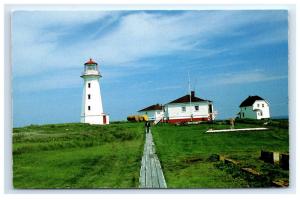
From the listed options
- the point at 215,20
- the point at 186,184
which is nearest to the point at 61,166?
the point at 186,184

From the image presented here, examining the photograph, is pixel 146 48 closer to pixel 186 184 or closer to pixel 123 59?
pixel 123 59

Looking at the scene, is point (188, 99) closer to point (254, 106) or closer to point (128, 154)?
point (254, 106)

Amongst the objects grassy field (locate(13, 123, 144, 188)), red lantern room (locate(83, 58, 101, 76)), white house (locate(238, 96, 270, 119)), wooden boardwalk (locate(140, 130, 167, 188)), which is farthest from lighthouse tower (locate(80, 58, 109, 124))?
white house (locate(238, 96, 270, 119))

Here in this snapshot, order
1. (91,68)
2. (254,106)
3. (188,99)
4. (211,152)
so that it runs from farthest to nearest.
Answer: (188,99), (211,152), (254,106), (91,68)

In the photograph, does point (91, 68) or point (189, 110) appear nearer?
point (91, 68)

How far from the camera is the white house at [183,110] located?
541 inches

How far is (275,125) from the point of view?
13367 millimetres

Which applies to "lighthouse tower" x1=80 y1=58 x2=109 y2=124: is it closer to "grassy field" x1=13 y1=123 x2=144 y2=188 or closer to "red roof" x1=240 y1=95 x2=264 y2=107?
"grassy field" x1=13 y1=123 x2=144 y2=188

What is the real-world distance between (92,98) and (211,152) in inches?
116

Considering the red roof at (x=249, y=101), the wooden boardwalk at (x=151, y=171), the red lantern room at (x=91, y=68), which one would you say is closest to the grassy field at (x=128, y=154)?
the wooden boardwalk at (x=151, y=171)

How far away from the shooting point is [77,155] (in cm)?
1355

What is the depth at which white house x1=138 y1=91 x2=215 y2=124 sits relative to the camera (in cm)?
1375

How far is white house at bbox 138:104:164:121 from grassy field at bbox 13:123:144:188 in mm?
370

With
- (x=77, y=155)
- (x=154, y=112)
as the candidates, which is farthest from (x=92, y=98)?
(x=154, y=112)
